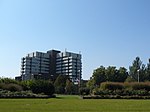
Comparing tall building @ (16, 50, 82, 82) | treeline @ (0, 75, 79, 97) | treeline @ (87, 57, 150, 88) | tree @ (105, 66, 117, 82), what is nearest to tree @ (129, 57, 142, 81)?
treeline @ (87, 57, 150, 88)

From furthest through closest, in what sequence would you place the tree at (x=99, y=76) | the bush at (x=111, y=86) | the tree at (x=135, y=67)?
the tree at (x=135, y=67) < the tree at (x=99, y=76) < the bush at (x=111, y=86)

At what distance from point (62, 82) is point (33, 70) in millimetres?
59492

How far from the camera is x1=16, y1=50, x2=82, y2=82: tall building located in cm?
18500

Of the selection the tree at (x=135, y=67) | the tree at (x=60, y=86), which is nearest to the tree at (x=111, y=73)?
the tree at (x=135, y=67)

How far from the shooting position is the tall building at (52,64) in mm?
185000

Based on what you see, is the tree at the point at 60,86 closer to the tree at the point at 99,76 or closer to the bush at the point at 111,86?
the tree at the point at 99,76

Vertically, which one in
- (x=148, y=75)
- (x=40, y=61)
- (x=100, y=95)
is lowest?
(x=100, y=95)

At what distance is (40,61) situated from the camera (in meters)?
188

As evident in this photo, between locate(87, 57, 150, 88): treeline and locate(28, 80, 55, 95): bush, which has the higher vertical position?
locate(87, 57, 150, 88): treeline

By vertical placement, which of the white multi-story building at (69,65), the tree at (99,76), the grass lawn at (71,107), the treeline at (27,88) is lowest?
the grass lawn at (71,107)

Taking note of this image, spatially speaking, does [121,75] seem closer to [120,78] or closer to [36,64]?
[120,78]

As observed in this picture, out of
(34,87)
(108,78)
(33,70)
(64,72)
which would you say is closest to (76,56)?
(64,72)

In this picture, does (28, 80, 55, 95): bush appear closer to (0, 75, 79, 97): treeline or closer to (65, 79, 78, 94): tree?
(0, 75, 79, 97): treeline

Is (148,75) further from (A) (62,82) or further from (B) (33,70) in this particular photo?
(B) (33,70)
